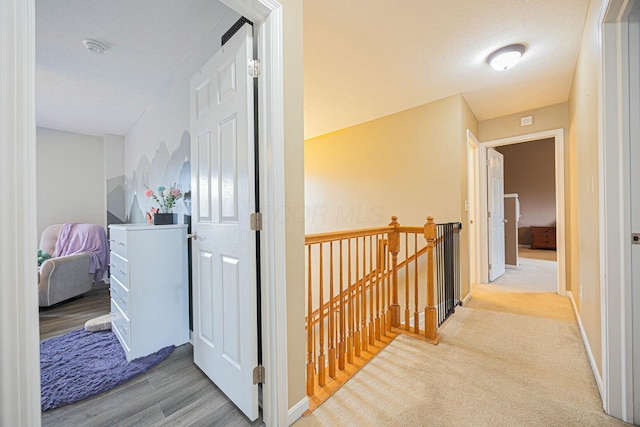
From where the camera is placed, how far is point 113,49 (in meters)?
2.26

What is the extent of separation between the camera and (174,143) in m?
2.56

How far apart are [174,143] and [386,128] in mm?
2709

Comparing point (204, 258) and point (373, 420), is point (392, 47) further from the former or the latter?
point (373, 420)

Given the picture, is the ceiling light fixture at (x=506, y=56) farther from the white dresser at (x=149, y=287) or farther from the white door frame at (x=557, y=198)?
the white dresser at (x=149, y=287)

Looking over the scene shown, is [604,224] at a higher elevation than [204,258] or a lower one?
higher

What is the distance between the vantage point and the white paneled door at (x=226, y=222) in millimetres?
1336

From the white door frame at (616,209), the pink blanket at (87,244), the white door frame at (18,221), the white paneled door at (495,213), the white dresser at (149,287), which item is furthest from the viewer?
the white paneled door at (495,213)

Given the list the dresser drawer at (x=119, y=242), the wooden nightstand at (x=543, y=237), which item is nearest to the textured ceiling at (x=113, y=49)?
the dresser drawer at (x=119, y=242)

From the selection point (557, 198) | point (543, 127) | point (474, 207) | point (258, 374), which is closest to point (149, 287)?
point (258, 374)

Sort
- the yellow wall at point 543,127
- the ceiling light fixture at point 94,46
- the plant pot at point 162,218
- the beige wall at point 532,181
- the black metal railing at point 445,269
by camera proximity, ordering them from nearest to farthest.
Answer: the ceiling light fixture at point 94,46 < the plant pot at point 162,218 < the black metal railing at point 445,269 < the yellow wall at point 543,127 < the beige wall at point 532,181

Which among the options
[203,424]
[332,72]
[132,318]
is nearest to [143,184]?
[132,318]

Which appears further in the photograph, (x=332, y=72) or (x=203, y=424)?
(x=332, y=72)

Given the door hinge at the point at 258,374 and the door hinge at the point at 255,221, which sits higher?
the door hinge at the point at 255,221

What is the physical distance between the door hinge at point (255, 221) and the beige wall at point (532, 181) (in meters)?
7.85
